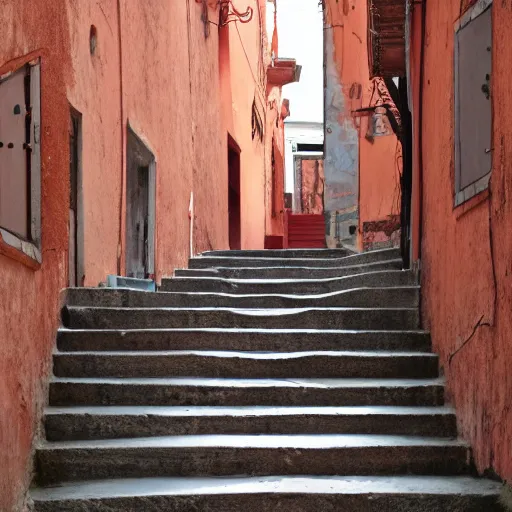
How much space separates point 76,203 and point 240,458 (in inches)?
91.1

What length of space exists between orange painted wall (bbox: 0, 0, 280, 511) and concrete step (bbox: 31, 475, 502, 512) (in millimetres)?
321

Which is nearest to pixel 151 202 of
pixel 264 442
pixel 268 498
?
pixel 264 442

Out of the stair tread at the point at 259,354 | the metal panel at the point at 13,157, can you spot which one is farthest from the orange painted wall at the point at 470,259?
the metal panel at the point at 13,157

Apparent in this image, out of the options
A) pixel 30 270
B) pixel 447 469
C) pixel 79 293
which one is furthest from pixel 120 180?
pixel 447 469

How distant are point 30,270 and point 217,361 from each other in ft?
5.31

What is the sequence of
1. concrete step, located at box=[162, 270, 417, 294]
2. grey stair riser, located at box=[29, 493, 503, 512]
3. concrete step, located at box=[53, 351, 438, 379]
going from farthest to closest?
concrete step, located at box=[162, 270, 417, 294] < concrete step, located at box=[53, 351, 438, 379] < grey stair riser, located at box=[29, 493, 503, 512]

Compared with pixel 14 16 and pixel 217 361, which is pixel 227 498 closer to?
pixel 217 361

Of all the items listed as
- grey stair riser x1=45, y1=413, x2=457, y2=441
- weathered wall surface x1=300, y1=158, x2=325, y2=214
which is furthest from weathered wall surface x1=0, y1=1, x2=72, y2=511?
weathered wall surface x1=300, y1=158, x2=325, y2=214

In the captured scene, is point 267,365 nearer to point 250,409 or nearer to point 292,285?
point 250,409

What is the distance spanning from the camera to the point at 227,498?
4.25m

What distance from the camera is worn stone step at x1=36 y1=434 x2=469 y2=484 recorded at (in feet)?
15.0

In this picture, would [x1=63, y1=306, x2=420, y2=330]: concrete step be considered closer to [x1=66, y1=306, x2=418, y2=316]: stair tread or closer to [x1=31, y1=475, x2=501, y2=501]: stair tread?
[x1=66, y1=306, x2=418, y2=316]: stair tread

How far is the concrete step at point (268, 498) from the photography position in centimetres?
418

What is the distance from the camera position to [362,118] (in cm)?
1200
